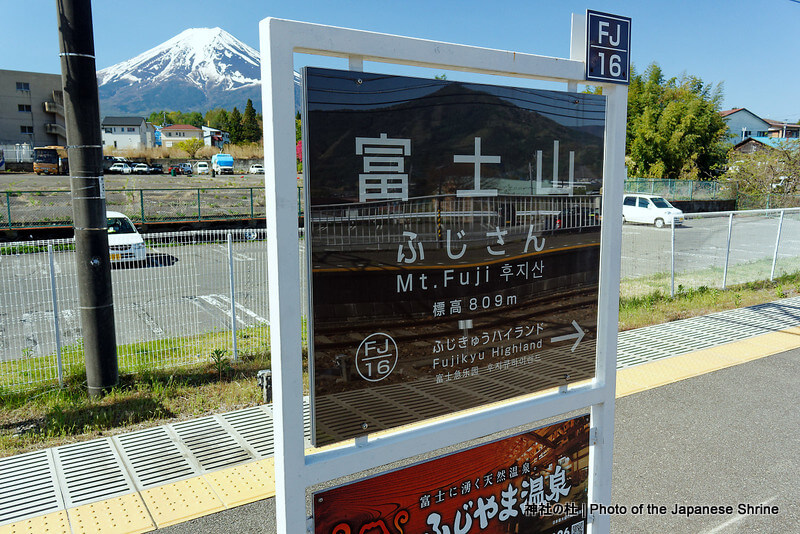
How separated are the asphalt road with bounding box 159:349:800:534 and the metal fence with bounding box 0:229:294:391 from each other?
315 cm

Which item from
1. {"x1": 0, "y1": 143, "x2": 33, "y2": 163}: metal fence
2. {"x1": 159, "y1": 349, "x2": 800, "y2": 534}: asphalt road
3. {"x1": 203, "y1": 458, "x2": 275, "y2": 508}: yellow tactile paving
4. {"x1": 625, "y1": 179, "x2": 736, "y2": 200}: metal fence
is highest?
{"x1": 0, "y1": 143, "x2": 33, "y2": 163}: metal fence

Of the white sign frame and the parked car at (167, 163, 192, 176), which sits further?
the parked car at (167, 163, 192, 176)

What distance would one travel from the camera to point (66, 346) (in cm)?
639

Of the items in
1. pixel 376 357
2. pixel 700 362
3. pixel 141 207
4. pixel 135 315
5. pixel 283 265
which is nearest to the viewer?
pixel 283 265

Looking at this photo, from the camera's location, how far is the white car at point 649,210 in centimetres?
2366

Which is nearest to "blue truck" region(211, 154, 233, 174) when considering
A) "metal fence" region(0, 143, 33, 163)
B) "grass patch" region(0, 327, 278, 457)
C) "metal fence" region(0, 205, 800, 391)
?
"metal fence" region(0, 143, 33, 163)

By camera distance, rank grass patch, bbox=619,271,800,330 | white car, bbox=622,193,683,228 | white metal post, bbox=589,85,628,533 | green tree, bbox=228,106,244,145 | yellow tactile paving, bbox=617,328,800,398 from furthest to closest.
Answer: green tree, bbox=228,106,244,145, white car, bbox=622,193,683,228, grass patch, bbox=619,271,800,330, yellow tactile paving, bbox=617,328,800,398, white metal post, bbox=589,85,628,533

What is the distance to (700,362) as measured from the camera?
22.9 ft

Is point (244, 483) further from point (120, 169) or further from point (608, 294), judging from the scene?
point (120, 169)

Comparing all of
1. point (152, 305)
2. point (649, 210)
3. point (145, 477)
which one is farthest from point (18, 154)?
point (145, 477)

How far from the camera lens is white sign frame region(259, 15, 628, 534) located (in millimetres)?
1887

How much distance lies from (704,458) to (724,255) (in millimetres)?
7780

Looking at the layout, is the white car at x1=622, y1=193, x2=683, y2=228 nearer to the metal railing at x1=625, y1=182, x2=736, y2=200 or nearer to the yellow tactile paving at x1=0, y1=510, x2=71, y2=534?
the metal railing at x1=625, y1=182, x2=736, y2=200

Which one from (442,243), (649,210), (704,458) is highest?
(442,243)
